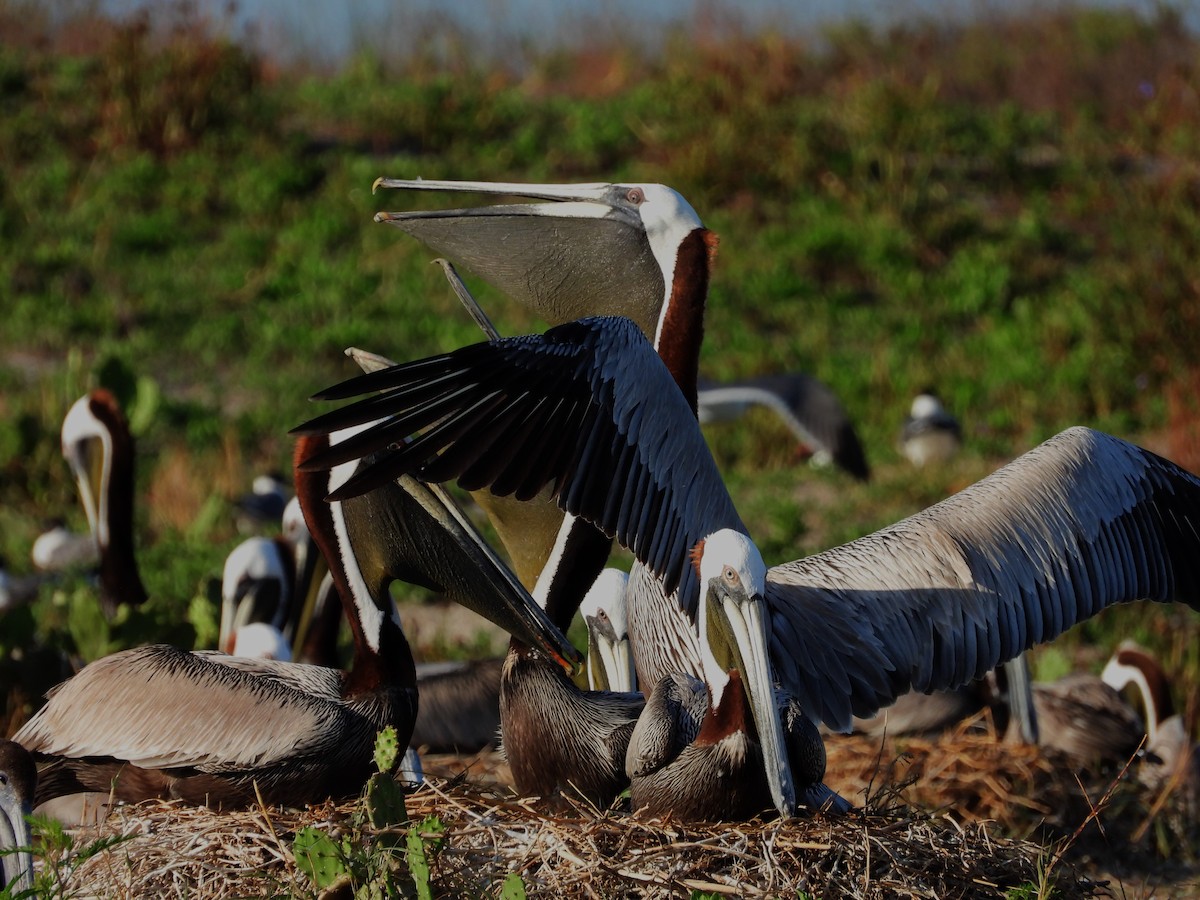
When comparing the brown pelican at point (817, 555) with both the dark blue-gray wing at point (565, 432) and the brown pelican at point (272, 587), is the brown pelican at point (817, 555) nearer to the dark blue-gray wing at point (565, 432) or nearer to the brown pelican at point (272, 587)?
the dark blue-gray wing at point (565, 432)

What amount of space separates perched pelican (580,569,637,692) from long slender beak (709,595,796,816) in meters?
1.17

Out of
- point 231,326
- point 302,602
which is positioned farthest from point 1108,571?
point 231,326

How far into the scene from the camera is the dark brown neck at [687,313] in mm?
4180

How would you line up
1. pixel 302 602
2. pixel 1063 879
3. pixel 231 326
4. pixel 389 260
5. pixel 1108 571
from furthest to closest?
pixel 389 260 < pixel 231 326 < pixel 302 602 < pixel 1108 571 < pixel 1063 879

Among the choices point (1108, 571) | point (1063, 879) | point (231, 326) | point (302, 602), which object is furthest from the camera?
point (231, 326)

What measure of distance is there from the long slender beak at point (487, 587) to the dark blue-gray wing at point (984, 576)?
0.57 meters

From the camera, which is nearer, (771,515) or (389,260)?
(771,515)

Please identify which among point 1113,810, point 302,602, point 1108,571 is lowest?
point 1113,810

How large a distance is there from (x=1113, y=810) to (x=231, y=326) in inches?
281

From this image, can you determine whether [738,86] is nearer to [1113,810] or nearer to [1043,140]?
[1043,140]

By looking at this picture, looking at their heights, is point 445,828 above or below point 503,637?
above

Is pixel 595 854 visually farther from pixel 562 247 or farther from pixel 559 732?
pixel 562 247

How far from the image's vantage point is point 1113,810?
5.85 meters

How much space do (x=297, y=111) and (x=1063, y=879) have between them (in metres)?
11.9
